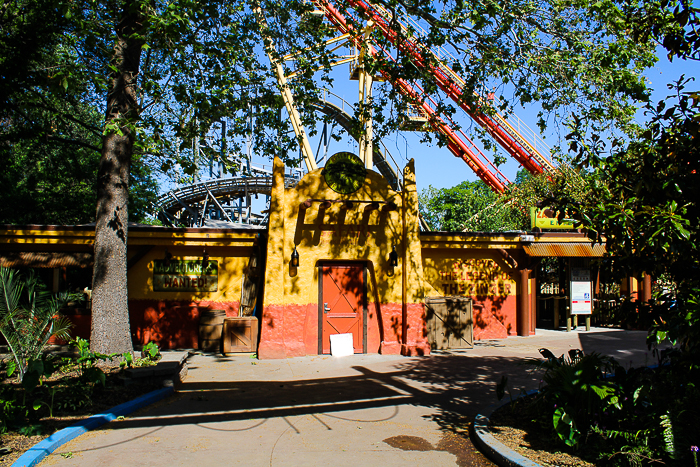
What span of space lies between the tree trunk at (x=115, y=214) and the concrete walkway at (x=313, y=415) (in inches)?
70.4

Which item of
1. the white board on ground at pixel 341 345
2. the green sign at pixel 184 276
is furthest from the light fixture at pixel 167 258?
the white board on ground at pixel 341 345

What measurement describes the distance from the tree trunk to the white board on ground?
453 cm

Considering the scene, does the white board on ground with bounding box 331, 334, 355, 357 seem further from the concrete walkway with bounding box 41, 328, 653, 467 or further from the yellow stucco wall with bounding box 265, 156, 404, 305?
the yellow stucco wall with bounding box 265, 156, 404, 305

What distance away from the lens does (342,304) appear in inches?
468

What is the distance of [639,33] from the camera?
5.78 metres

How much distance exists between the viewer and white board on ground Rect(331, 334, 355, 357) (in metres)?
11.5

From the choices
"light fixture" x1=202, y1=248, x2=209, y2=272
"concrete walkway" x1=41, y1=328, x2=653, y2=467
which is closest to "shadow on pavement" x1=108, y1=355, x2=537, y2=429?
"concrete walkway" x1=41, y1=328, x2=653, y2=467

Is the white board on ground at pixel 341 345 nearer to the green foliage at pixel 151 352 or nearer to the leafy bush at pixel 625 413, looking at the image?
the green foliage at pixel 151 352

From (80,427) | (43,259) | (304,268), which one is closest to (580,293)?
(304,268)

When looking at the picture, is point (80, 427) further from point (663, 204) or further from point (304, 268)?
point (663, 204)

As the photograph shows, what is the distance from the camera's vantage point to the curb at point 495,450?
4816 mm

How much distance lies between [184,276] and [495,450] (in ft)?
33.3

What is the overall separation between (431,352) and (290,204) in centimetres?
517

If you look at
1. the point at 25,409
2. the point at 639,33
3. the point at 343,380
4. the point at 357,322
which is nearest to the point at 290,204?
the point at 357,322
